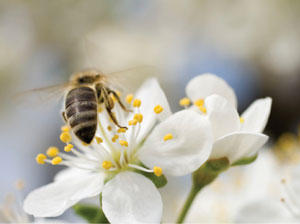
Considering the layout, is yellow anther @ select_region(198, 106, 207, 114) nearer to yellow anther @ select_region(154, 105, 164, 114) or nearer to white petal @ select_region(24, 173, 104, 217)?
yellow anther @ select_region(154, 105, 164, 114)

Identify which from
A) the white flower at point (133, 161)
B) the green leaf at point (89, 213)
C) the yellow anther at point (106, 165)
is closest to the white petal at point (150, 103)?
the white flower at point (133, 161)

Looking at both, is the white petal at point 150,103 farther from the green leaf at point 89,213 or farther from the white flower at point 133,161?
the green leaf at point 89,213

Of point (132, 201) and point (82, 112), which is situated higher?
point (82, 112)

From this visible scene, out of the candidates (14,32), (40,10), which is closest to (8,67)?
(14,32)

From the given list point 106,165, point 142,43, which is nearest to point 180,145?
point 106,165

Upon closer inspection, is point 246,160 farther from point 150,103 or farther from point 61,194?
point 61,194

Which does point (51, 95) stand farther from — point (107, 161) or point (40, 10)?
point (40, 10)
